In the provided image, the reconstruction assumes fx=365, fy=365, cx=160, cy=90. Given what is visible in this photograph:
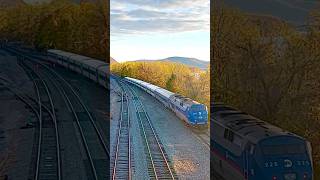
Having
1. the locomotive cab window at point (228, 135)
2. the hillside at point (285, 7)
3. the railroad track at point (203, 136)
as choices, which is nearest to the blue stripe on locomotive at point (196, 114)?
the railroad track at point (203, 136)

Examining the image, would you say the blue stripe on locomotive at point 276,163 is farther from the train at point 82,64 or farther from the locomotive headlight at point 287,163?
the train at point 82,64

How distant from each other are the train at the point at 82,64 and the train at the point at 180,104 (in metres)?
5.42

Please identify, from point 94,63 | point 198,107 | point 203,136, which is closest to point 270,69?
point 198,107

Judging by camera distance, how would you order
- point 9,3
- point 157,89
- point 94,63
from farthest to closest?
1. point 157,89
2. point 94,63
3. point 9,3

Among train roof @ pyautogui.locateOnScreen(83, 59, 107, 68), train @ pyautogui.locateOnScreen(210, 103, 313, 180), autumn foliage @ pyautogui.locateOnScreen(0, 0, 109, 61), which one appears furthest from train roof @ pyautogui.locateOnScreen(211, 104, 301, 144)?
autumn foliage @ pyautogui.locateOnScreen(0, 0, 109, 61)

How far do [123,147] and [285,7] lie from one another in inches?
301

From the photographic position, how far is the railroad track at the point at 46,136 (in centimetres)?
926

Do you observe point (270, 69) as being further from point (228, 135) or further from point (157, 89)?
point (157, 89)

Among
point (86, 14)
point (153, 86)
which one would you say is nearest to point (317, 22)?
point (86, 14)

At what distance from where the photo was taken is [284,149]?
9.23 metres

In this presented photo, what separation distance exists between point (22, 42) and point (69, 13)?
1.54 meters

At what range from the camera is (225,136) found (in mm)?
10977

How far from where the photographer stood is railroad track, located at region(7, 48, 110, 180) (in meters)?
9.51

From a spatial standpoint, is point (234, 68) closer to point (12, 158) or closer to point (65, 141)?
point (65, 141)
